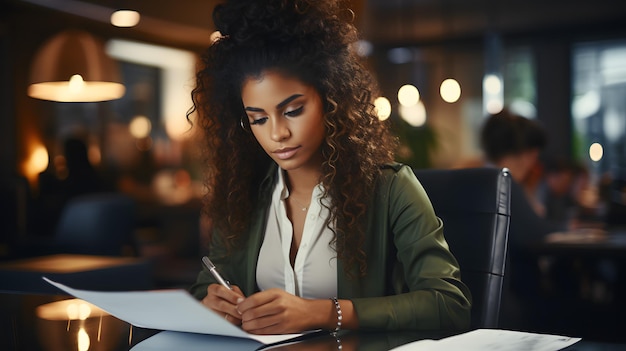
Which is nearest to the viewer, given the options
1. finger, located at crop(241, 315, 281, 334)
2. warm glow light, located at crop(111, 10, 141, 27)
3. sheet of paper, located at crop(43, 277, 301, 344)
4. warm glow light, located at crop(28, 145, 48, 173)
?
sheet of paper, located at crop(43, 277, 301, 344)

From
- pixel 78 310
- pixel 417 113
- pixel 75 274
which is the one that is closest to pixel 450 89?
pixel 417 113

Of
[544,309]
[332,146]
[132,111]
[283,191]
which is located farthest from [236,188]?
[132,111]

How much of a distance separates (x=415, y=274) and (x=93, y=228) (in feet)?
11.2

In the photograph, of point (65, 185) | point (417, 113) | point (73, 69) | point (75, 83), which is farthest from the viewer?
point (417, 113)

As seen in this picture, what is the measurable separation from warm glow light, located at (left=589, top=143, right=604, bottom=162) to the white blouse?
8549 millimetres

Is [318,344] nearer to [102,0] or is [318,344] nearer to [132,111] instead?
[102,0]

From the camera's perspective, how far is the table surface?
0.98 m

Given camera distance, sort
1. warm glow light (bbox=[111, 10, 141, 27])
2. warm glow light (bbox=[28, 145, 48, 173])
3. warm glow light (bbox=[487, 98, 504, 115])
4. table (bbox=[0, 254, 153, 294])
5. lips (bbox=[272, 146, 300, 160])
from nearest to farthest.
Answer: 1. lips (bbox=[272, 146, 300, 160])
2. table (bbox=[0, 254, 153, 294])
3. warm glow light (bbox=[28, 145, 48, 173])
4. warm glow light (bbox=[111, 10, 141, 27])
5. warm glow light (bbox=[487, 98, 504, 115])

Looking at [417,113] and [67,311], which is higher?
[417,113]

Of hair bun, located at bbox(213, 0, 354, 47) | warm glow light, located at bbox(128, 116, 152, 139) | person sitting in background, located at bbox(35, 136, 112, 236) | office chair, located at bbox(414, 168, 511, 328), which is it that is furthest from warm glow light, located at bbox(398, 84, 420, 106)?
hair bun, located at bbox(213, 0, 354, 47)

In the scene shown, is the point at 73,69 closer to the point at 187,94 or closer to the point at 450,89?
the point at 187,94

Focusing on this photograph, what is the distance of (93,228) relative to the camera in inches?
170

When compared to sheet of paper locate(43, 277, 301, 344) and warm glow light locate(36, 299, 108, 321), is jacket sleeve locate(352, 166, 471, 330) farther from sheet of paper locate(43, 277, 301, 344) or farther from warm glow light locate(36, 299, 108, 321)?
warm glow light locate(36, 299, 108, 321)

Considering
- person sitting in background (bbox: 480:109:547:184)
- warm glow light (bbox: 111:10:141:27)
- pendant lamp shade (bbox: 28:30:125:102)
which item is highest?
warm glow light (bbox: 111:10:141:27)
